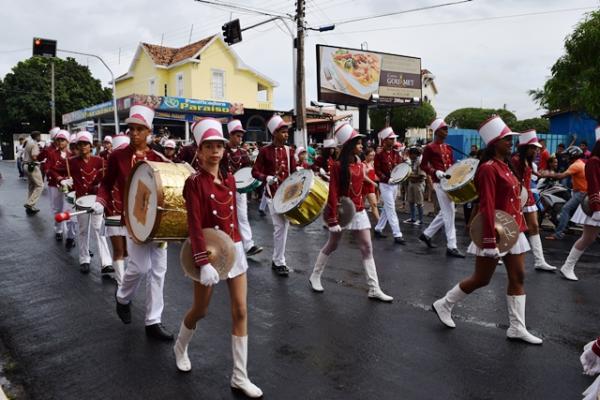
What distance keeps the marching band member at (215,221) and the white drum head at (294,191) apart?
82.4 inches

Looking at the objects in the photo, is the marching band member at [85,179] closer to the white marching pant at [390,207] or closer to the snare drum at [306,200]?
the snare drum at [306,200]

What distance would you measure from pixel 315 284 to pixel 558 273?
11.6 feet

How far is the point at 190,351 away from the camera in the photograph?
4.56 metres

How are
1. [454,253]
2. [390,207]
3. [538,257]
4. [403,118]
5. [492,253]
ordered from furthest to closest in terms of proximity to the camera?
[403,118]
[390,207]
[454,253]
[538,257]
[492,253]

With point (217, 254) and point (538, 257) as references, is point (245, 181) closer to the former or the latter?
point (538, 257)

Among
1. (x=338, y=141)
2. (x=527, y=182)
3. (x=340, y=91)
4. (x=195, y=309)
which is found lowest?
(x=195, y=309)

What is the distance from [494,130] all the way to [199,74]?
35.3 m

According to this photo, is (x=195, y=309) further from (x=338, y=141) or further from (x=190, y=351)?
(x=338, y=141)

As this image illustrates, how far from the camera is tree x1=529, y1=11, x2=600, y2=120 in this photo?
13664 mm

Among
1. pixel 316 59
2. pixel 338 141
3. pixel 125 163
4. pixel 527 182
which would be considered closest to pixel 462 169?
pixel 527 182

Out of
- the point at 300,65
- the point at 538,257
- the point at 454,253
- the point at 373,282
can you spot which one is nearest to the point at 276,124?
the point at 373,282

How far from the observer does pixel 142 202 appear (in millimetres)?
4375

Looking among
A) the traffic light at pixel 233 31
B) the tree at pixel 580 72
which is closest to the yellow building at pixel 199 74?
the traffic light at pixel 233 31

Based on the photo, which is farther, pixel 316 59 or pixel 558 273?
pixel 316 59
